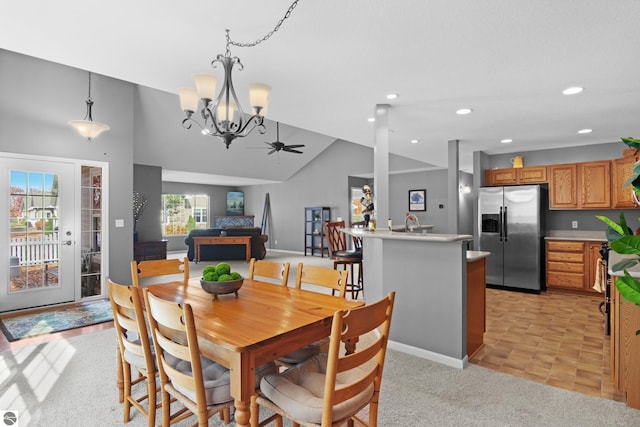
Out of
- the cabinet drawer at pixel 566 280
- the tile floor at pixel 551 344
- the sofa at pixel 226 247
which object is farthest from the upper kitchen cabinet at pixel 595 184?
the sofa at pixel 226 247

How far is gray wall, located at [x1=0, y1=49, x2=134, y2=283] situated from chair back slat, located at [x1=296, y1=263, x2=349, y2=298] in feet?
13.5

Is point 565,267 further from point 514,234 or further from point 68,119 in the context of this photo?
point 68,119

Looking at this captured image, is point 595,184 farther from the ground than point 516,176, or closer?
closer

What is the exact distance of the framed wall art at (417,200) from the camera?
366 inches

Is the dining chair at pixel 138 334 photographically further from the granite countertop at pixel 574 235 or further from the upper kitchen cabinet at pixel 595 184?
the upper kitchen cabinet at pixel 595 184

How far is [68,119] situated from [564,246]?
7.62 meters

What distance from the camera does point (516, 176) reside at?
6.02 metres

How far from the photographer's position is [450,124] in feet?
14.4

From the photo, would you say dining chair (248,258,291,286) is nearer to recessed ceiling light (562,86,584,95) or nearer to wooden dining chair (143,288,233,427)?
wooden dining chair (143,288,233,427)

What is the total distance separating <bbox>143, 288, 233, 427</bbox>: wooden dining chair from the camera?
4.81ft

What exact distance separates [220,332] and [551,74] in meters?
3.12

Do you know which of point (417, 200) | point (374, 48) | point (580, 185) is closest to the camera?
point (374, 48)

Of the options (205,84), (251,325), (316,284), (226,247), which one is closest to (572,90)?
(316,284)

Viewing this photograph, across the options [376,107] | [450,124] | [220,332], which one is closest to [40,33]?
[220,332]
